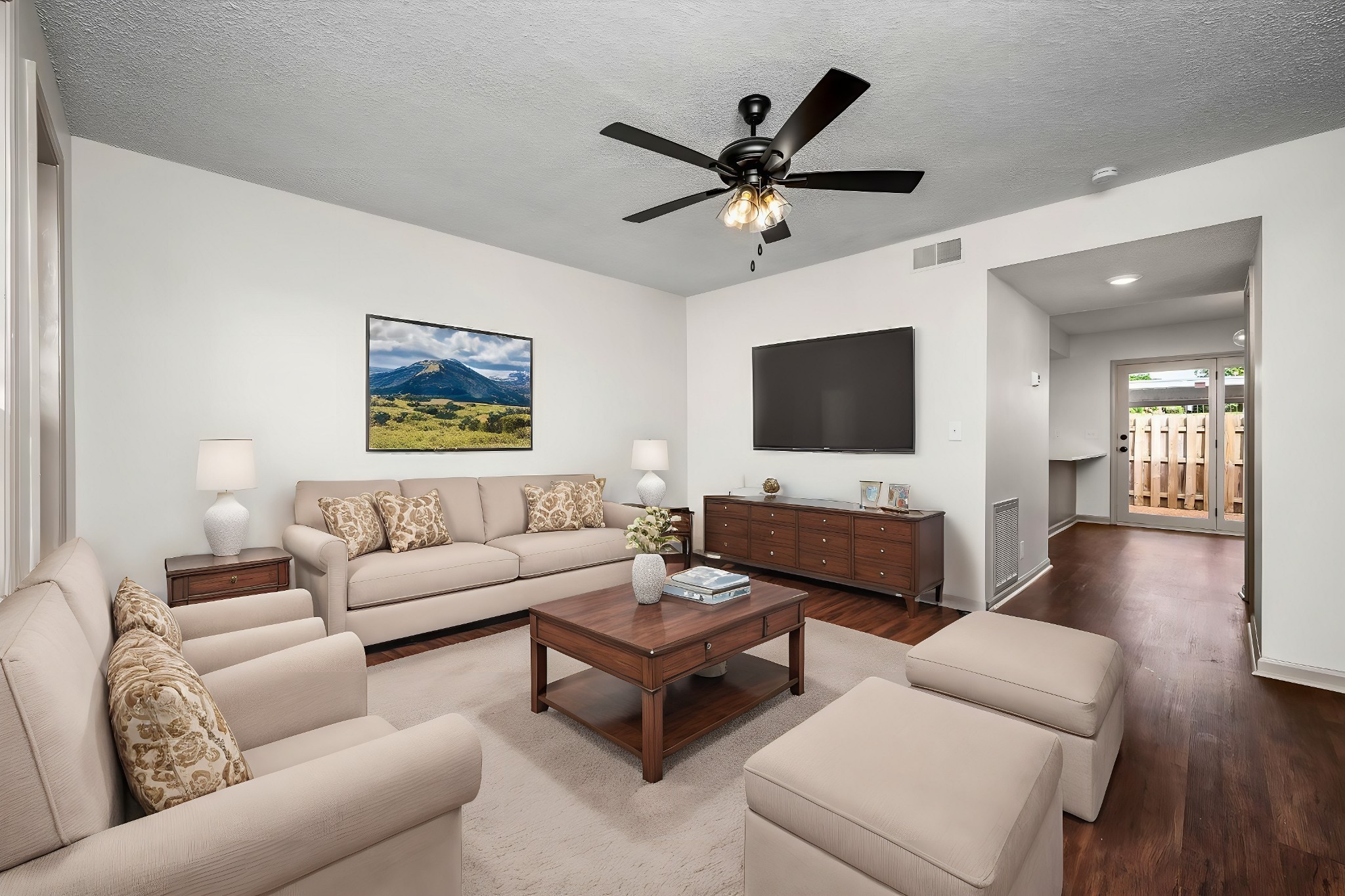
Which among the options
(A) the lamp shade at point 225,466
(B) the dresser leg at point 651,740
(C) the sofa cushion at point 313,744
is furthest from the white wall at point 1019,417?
(A) the lamp shade at point 225,466

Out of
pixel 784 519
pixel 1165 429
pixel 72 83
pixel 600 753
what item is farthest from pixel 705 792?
pixel 1165 429

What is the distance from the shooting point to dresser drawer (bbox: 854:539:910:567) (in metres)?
4.08

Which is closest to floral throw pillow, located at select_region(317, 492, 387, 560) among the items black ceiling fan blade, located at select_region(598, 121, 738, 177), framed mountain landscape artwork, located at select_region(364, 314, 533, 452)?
framed mountain landscape artwork, located at select_region(364, 314, 533, 452)

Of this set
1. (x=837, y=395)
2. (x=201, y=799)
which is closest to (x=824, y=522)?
(x=837, y=395)

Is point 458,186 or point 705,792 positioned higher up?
point 458,186

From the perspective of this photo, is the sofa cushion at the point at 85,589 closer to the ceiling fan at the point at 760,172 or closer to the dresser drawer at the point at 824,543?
the ceiling fan at the point at 760,172

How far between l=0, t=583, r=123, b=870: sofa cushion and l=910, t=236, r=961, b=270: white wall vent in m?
4.76

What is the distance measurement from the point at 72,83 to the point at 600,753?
355 centimetres

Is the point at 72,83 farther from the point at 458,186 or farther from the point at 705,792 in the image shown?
the point at 705,792

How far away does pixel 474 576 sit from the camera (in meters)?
3.63

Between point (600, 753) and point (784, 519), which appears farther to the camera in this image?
point (784, 519)

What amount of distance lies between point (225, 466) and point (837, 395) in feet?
13.6

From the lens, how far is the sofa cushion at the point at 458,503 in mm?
4129

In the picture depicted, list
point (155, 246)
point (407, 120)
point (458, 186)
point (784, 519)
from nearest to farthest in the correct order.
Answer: point (407, 120)
point (155, 246)
point (458, 186)
point (784, 519)
